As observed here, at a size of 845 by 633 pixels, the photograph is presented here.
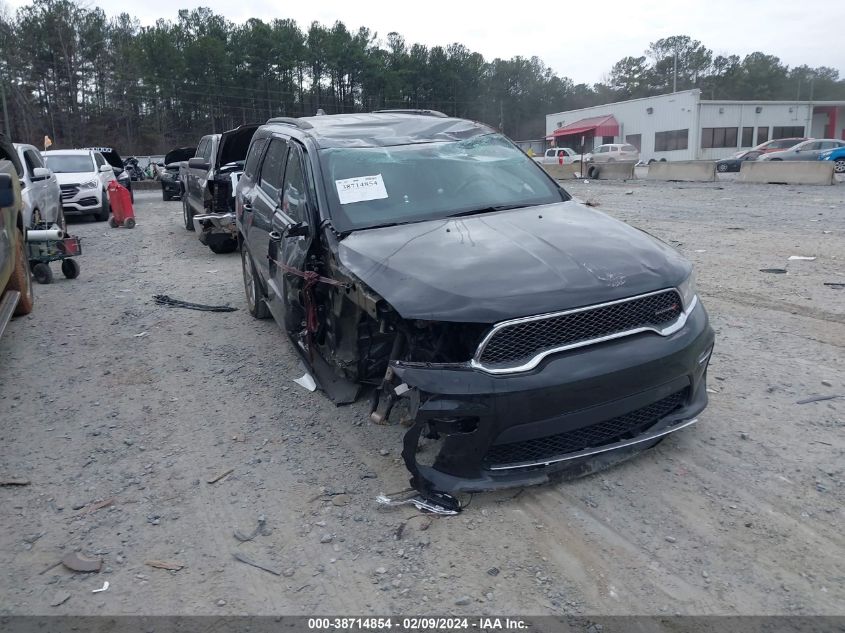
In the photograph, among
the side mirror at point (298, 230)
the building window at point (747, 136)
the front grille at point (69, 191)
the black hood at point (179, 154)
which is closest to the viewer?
the side mirror at point (298, 230)

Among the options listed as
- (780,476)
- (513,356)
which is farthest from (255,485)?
(780,476)

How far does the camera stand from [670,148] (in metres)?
50.8

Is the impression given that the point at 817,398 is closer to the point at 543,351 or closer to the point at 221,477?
the point at 543,351

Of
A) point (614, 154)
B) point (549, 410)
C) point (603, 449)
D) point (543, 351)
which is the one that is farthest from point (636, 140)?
point (549, 410)

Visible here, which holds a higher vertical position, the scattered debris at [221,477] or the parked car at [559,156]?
the parked car at [559,156]

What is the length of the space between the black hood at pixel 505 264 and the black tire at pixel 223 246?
25.2ft

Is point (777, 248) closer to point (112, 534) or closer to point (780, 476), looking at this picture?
point (780, 476)

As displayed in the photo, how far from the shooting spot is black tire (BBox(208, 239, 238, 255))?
11375 mm

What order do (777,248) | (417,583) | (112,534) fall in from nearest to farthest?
(417,583), (112,534), (777,248)

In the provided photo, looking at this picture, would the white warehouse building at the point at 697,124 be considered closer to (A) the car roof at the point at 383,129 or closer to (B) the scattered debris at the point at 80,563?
(A) the car roof at the point at 383,129

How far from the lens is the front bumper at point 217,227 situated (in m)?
10.4

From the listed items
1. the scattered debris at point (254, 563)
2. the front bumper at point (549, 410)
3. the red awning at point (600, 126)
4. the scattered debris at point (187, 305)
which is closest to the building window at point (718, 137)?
the red awning at point (600, 126)

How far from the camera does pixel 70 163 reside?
17.5m

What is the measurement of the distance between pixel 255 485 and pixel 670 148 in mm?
52296
